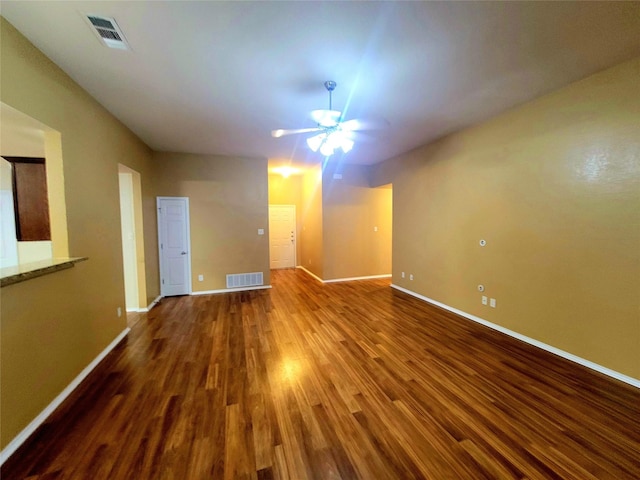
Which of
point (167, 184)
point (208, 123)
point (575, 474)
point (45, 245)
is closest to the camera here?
point (575, 474)

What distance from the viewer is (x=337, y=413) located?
1995 millimetres

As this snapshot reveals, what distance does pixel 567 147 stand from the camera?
269 centimetres

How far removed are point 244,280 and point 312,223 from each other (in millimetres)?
2386

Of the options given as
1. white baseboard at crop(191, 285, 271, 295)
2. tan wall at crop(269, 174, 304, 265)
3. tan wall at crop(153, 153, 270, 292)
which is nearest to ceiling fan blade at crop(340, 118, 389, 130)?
tan wall at crop(153, 153, 270, 292)

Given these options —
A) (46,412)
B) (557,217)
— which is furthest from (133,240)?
(557,217)

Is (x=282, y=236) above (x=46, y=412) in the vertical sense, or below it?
above

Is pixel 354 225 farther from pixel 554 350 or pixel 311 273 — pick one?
pixel 554 350

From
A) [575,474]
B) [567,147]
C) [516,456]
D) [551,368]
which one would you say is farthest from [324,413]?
[567,147]

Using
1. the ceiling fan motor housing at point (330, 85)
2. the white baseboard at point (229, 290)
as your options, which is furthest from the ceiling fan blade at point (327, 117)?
the white baseboard at point (229, 290)

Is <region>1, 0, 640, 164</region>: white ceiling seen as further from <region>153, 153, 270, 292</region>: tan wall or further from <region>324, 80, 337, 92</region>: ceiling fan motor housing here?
<region>153, 153, 270, 292</region>: tan wall

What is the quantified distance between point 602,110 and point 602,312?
194 centimetres

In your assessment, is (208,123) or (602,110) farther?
(208,123)

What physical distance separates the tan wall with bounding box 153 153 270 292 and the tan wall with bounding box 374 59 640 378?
372 cm

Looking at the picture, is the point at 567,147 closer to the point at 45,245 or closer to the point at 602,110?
the point at 602,110
